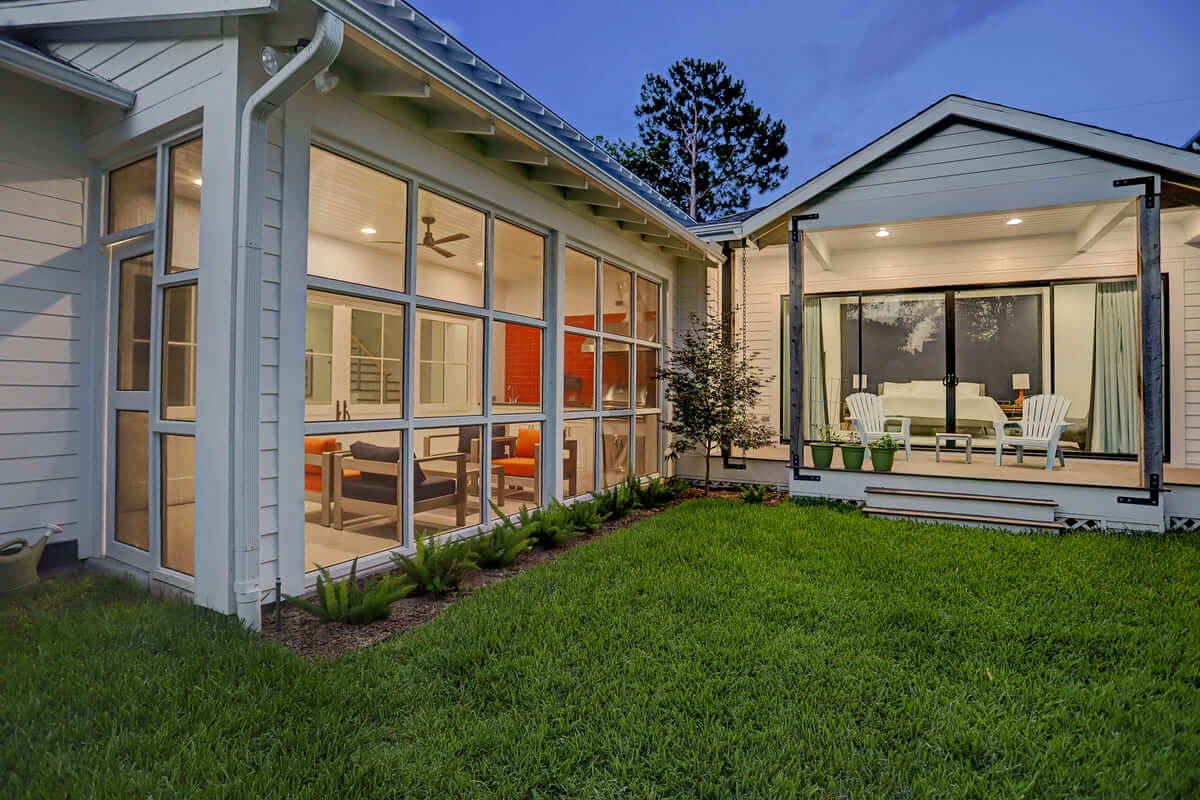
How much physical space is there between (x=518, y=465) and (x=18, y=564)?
3.07 meters

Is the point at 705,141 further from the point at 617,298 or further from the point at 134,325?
the point at 134,325

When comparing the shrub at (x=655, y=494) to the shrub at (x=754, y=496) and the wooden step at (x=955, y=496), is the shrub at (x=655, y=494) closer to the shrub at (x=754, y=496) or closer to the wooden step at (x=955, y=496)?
the shrub at (x=754, y=496)

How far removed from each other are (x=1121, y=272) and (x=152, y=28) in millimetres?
9596

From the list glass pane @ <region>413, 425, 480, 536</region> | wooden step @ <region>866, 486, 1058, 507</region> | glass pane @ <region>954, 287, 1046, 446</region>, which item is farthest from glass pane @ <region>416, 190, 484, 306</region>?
glass pane @ <region>954, 287, 1046, 446</region>

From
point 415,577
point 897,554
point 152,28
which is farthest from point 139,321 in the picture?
point 897,554

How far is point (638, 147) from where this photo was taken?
875 inches

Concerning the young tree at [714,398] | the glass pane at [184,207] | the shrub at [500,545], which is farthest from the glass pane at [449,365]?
the young tree at [714,398]

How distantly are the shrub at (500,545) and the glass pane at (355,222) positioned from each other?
5.86ft

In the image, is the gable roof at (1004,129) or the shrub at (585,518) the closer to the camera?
the gable roof at (1004,129)

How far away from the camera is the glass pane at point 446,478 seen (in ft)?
13.4

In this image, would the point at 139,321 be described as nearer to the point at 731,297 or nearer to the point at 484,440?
the point at 484,440

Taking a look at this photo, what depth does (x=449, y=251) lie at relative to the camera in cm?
435

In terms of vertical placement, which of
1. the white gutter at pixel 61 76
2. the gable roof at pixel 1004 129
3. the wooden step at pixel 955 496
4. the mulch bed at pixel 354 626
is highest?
the gable roof at pixel 1004 129

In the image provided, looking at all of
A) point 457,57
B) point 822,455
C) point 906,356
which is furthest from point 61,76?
point 906,356
